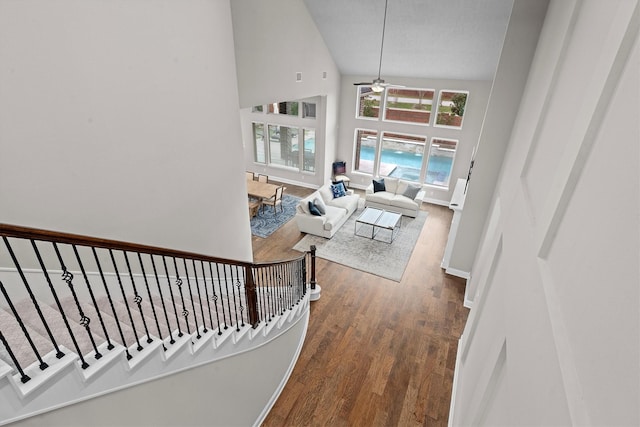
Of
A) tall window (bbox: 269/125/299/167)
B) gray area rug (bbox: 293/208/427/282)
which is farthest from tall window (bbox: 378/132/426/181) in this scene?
tall window (bbox: 269/125/299/167)

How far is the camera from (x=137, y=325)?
253 cm

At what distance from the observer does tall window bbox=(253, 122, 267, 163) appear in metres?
10.4

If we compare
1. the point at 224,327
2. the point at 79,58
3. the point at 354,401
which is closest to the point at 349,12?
the point at 79,58

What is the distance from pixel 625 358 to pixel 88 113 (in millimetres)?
3398

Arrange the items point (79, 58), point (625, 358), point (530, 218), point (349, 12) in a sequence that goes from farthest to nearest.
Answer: point (349, 12) < point (79, 58) < point (530, 218) < point (625, 358)

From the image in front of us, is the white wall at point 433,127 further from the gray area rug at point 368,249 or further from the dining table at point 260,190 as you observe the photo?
the dining table at point 260,190

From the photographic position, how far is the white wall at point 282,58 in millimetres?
5055

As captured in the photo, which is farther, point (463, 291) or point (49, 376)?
point (463, 291)

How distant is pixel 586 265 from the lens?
3.27 feet

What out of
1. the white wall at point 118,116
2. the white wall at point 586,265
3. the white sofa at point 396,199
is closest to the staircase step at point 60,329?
the white wall at point 118,116

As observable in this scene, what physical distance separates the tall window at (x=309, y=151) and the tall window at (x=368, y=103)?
167 cm

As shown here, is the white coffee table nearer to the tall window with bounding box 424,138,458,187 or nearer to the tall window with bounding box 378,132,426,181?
the tall window with bounding box 424,138,458,187

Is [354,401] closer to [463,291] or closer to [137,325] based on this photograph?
[137,325]

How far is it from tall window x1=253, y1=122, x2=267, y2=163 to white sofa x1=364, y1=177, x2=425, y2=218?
4.01 metres
